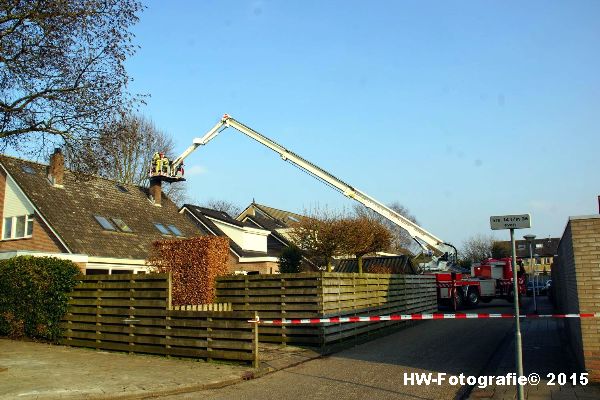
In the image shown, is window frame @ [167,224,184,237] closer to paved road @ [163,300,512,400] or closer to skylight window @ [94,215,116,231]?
skylight window @ [94,215,116,231]

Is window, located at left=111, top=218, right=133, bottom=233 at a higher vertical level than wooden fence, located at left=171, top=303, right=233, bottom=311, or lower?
higher

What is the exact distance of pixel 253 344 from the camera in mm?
10250

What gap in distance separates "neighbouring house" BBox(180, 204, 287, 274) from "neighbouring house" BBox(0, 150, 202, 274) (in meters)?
5.09

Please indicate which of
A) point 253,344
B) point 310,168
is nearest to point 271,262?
point 310,168

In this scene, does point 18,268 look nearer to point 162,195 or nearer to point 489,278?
point 162,195

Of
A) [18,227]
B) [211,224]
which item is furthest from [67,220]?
[211,224]

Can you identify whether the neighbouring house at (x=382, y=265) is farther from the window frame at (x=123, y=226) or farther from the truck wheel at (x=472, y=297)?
the window frame at (x=123, y=226)

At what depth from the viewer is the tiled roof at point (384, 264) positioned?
1351 inches

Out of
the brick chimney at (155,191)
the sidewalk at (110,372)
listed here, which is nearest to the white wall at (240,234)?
the brick chimney at (155,191)

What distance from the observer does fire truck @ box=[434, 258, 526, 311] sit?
26203 mm

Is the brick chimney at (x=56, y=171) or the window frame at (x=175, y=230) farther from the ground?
the brick chimney at (x=56, y=171)

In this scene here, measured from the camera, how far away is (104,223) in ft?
78.7

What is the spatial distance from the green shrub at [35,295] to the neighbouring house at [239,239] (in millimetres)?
16077

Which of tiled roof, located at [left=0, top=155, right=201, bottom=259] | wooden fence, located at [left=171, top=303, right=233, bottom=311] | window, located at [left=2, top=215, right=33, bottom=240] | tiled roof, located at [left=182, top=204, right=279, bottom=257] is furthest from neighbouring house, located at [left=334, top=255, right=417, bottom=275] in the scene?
wooden fence, located at [left=171, top=303, right=233, bottom=311]
